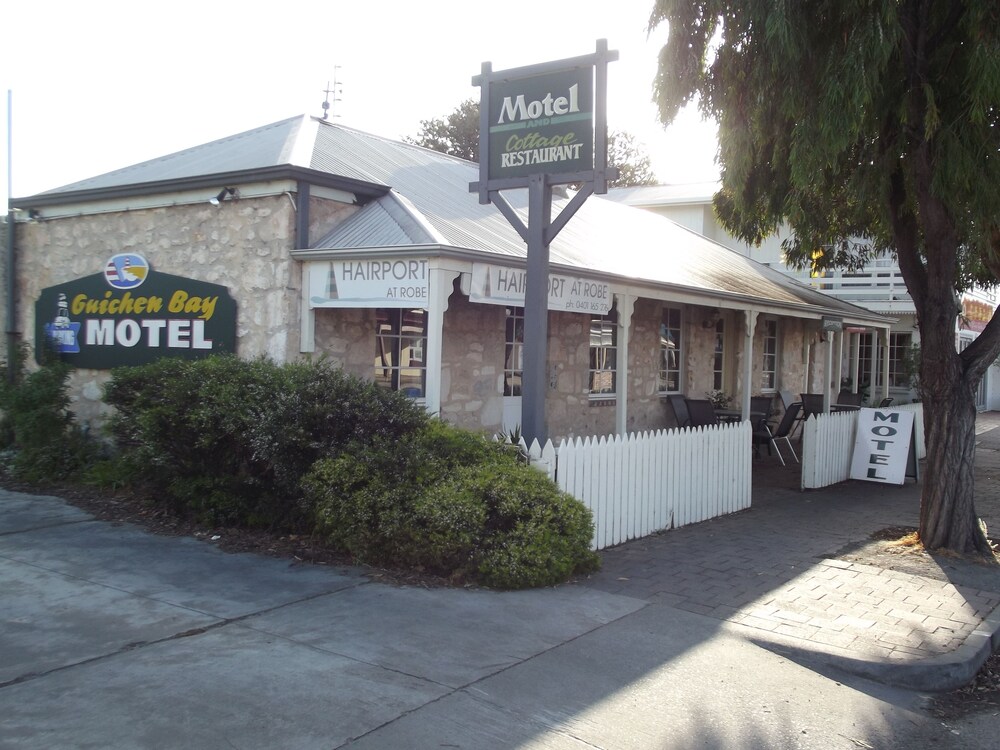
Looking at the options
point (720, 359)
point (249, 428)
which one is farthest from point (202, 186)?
point (720, 359)

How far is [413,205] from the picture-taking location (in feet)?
30.9

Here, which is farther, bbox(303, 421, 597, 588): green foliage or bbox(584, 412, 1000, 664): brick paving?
bbox(303, 421, 597, 588): green foliage

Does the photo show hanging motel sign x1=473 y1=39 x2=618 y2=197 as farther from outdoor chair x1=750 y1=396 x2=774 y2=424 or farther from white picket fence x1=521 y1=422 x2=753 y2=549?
outdoor chair x1=750 y1=396 x2=774 y2=424

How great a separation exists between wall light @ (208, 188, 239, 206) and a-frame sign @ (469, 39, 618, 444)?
10.1 feet

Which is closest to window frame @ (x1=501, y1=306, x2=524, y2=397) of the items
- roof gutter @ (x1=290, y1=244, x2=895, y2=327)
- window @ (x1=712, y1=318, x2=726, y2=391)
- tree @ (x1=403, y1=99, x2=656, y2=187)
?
roof gutter @ (x1=290, y1=244, x2=895, y2=327)

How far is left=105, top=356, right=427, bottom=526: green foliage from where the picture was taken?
704cm

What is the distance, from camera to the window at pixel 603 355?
12.8 metres

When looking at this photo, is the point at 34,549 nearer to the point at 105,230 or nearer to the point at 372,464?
the point at 372,464

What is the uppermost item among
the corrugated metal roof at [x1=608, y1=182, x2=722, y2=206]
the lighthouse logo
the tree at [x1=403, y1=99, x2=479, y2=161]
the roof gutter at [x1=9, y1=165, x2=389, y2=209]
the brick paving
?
the tree at [x1=403, y1=99, x2=479, y2=161]

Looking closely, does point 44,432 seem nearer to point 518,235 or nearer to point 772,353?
point 518,235

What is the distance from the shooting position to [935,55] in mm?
7578

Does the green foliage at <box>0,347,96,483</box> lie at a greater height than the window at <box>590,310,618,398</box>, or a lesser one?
lesser

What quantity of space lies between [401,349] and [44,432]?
4008mm

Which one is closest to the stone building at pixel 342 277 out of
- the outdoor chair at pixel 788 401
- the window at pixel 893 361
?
the outdoor chair at pixel 788 401
